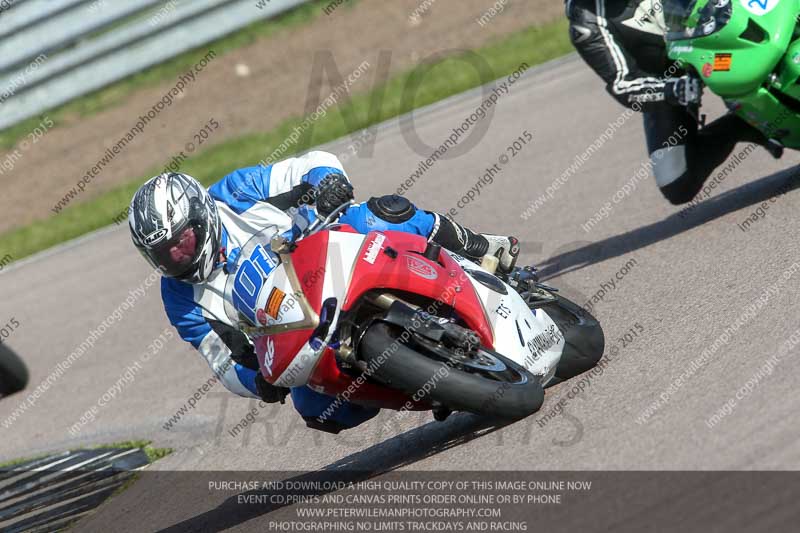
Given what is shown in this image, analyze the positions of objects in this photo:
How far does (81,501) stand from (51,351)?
12.0ft

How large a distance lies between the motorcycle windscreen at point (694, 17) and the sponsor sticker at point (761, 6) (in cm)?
11

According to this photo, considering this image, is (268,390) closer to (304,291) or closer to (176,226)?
(304,291)

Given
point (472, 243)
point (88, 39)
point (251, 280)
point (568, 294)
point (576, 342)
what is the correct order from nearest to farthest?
point (251, 280) < point (576, 342) < point (472, 243) < point (568, 294) < point (88, 39)

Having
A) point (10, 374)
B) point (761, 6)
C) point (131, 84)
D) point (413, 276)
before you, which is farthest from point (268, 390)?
point (131, 84)

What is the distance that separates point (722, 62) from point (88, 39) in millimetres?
11412

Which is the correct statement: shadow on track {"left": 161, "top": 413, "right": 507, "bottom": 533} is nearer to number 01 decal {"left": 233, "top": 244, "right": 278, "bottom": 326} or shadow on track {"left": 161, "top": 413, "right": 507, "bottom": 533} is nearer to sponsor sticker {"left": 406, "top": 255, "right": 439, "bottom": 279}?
sponsor sticker {"left": 406, "top": 255, "right": 439, "bottom": 279}

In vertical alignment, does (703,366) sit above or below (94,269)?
above

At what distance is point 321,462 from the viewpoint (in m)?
6.03

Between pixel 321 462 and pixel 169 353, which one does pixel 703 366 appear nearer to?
pixel 321 462

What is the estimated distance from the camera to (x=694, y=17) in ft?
21.7

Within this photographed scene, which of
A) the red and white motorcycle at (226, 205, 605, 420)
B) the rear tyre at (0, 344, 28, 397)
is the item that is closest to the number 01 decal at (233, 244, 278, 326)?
the red and white motorcycle at (226, 205, 605, 420)

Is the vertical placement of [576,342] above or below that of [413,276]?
below

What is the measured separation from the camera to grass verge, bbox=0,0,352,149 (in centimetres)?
1712

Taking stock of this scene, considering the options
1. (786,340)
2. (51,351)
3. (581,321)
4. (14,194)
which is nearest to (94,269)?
(51,351)
